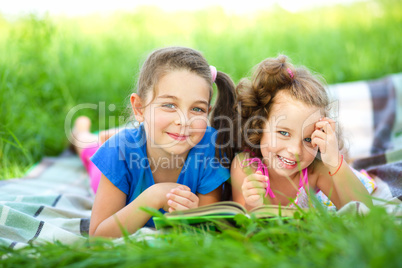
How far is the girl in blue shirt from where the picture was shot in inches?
67.4

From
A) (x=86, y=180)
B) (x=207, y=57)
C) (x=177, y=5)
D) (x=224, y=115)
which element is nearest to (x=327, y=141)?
(x=224, y=115)

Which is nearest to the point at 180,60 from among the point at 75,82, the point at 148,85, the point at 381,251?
the point at 148,85

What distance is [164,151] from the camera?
1978 millimetres

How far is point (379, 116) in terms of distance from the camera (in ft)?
10.8

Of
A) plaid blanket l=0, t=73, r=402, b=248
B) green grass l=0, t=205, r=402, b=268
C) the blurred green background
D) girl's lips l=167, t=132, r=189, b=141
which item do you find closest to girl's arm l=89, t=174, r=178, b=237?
plaid blanket l=0, t=73, r=402, b=248

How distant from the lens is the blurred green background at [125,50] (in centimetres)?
330

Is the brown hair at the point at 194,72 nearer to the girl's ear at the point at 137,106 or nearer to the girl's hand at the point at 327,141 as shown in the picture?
the girl's ear at the point at 137,106

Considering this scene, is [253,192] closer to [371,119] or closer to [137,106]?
[137,106]

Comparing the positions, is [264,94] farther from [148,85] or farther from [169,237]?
[169,237]

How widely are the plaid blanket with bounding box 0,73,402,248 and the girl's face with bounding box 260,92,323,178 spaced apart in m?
0.40

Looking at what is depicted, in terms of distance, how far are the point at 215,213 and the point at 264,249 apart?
1.21 ft

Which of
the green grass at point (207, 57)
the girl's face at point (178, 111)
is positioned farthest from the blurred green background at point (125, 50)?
the girl's face at point (178, 111)

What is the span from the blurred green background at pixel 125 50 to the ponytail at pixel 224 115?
0.82m

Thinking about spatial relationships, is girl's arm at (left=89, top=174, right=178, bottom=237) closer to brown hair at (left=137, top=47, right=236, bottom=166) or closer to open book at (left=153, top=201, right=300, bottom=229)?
open book at (left=153, top=201, right=300, bottom=229)
